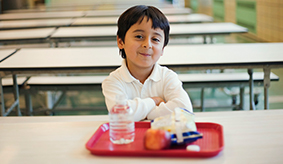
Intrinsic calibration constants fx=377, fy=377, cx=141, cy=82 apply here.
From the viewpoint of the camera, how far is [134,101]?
1.50 meters

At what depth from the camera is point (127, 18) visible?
155cm

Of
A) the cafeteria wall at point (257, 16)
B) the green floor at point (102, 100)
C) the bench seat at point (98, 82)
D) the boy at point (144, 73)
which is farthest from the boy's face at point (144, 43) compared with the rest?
the cafeteria wall at point (257, 16)

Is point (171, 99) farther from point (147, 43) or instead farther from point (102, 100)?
point (102, 100)

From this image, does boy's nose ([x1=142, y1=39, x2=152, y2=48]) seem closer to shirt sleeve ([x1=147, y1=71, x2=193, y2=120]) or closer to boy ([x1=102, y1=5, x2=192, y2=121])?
boy ([x1=102, y1=5, x2=192, y2=121])

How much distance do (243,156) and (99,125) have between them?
55cm

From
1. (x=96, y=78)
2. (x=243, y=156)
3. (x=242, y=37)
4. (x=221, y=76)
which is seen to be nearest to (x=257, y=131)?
(x=243, y=156)

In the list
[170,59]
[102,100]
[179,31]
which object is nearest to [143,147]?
[170,59]

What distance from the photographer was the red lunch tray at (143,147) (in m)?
1.05

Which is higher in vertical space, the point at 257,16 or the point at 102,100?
the point at 257,16

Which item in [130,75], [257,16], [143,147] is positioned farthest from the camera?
[257,16]

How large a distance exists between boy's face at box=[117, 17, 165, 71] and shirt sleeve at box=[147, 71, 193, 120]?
0.12 metres

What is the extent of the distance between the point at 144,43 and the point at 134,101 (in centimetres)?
24

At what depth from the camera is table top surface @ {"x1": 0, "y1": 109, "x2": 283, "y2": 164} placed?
3.42 ft

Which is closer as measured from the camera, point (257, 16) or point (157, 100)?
point (157, 100)
